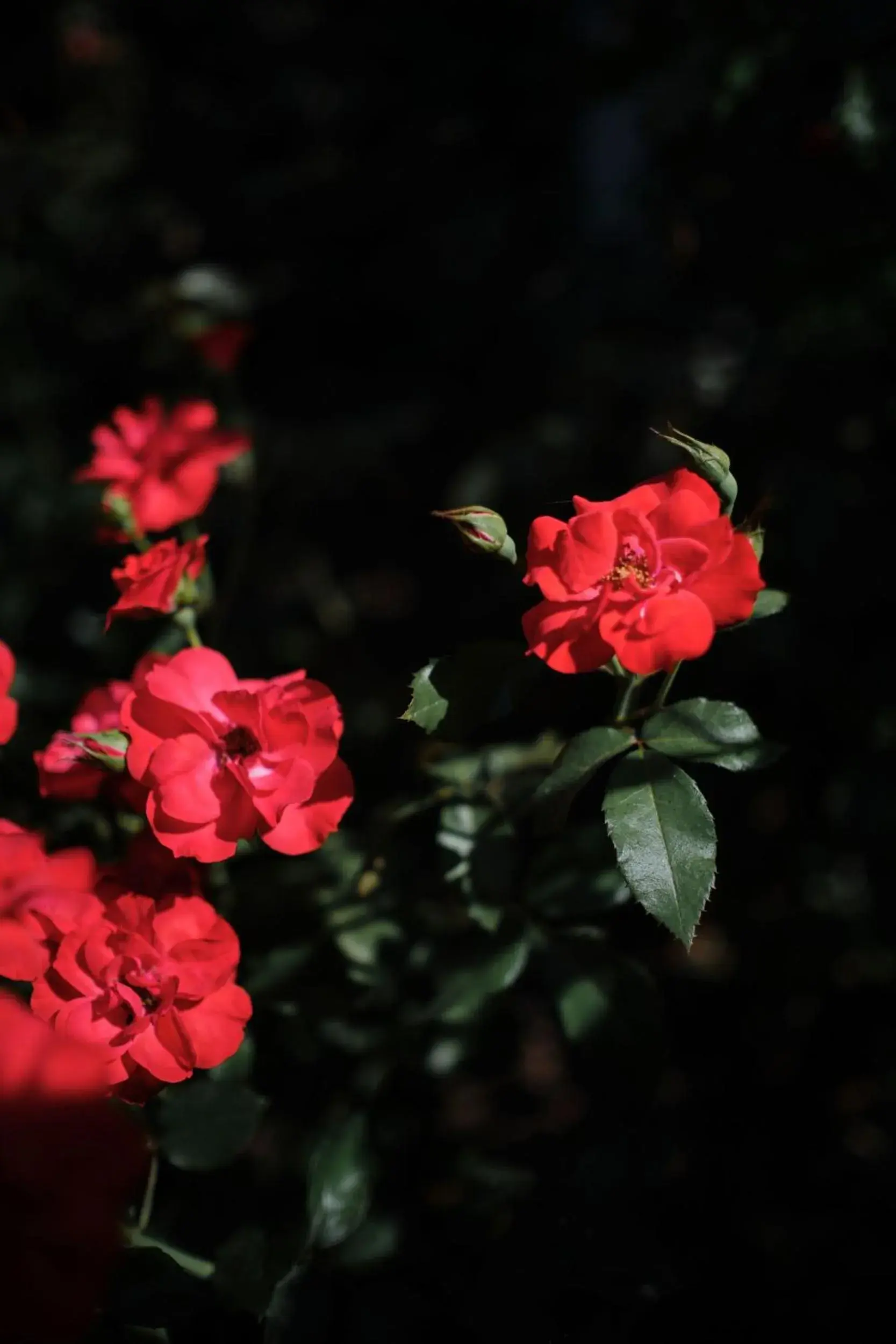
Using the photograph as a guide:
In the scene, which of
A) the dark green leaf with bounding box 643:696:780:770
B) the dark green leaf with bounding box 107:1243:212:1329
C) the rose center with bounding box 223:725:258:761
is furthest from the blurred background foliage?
the rose center with bounding box 223:725:258:761

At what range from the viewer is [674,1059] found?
1.62 meters

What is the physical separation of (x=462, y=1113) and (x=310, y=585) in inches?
42.0

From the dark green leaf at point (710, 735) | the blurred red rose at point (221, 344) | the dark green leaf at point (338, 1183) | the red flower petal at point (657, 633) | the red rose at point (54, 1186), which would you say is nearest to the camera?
the red rose at point (54, 1186)

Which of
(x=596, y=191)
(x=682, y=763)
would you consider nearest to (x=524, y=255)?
(x=596, y=191)

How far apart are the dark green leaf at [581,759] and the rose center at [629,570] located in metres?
0.13

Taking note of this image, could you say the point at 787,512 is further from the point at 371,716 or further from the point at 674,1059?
the point at 674,1059

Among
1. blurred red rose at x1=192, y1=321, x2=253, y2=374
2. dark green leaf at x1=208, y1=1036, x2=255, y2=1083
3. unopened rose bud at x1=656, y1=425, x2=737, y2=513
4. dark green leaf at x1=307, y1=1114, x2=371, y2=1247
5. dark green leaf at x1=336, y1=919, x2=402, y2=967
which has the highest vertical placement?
unopened rose bud at x1=656, y1=425, x2=737, y2=513

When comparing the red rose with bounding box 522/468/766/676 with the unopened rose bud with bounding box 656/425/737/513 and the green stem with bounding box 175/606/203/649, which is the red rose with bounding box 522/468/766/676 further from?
the green stem with bounding box 175/606/203/649

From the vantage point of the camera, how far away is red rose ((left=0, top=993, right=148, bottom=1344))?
0.65 m

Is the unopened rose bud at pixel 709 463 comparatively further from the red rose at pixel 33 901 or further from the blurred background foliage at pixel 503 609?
the red rose at pixel 33 901

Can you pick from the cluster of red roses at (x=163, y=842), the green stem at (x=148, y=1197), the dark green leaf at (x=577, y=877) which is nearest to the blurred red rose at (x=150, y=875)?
the cluster of red roses at (x=163, y=842)

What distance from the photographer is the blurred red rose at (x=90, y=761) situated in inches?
34.6

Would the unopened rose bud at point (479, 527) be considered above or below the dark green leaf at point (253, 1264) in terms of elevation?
above

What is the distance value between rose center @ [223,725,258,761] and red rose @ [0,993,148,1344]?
263mm
